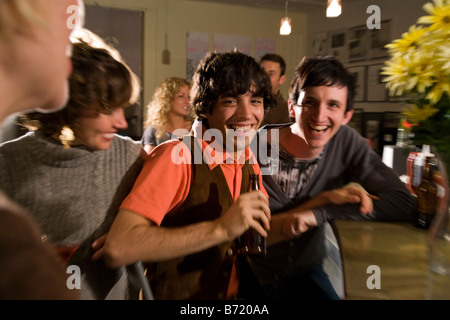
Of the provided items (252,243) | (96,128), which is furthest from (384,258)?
(96,128)

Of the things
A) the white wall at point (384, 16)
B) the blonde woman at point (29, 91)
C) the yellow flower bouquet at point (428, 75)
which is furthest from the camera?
the white wall at point (384, 16)

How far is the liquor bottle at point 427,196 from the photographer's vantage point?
1203mm

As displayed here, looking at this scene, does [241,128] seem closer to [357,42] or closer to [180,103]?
[180,103]

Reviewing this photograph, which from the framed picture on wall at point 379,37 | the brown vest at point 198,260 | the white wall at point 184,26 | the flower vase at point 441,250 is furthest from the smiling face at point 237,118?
the white wall at point 184,26

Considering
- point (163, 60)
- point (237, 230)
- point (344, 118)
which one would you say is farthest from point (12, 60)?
point (163, 60)

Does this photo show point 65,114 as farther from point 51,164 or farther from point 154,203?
point 154,203

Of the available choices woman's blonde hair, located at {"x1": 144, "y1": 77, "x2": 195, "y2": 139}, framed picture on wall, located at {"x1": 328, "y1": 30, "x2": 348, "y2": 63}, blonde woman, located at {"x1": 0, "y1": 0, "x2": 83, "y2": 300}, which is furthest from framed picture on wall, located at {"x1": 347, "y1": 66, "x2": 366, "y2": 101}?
blonde woman, located at {"x1": 0, "y1": 0, "x2": 83, "y2": 300}

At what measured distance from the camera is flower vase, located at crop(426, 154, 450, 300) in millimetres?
754

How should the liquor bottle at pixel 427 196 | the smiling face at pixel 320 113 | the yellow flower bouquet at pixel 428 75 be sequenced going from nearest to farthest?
the yellow flower bouquet at pixel 428 75, the smiling face at pixel 320 113, the liquor bottle at pixel 427 196

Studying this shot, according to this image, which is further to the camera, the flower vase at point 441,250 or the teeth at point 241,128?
the teeth at point 241,128

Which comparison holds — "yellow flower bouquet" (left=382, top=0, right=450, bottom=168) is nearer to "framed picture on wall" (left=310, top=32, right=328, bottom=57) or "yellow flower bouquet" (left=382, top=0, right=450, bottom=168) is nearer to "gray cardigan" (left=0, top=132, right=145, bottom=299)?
"gray cardigan" (left=0, top=132, right=145, bottom=299)

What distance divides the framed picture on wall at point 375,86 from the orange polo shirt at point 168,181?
2.34 metres

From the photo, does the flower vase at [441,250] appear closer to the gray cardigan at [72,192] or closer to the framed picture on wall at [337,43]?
the gray cardigan at [72,192]

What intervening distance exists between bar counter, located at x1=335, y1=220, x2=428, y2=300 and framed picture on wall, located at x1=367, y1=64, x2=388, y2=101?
1910 mm
